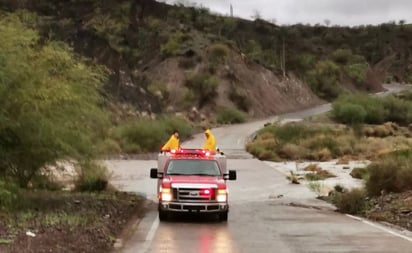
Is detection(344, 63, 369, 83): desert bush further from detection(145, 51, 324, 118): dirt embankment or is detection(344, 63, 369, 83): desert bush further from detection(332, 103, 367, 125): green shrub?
detection(332, 103, 367, 125): green shrub

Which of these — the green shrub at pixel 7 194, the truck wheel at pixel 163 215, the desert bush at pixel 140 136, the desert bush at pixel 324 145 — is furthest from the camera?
the desert bush at pixel 324 145

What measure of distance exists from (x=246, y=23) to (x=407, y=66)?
42642 millimetres

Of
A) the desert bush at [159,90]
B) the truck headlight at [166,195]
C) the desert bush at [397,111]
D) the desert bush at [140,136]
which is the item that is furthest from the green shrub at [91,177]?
the desert bush at [397,111]

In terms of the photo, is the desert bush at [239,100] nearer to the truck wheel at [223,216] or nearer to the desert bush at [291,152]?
the desert bush at [291,152]

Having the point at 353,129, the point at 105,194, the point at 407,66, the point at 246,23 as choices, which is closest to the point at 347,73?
the point at 246,23

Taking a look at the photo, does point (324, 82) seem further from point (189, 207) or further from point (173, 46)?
point (189, 207)

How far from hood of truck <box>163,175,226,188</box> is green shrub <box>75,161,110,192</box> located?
2.80 m

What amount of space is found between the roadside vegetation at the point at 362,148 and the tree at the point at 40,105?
27.3 ft

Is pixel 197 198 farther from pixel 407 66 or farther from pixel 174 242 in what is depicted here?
pixel 407 66

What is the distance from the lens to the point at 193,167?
19.8 metres

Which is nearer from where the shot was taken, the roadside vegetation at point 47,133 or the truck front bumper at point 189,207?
the roadside vegetation at point 47,133

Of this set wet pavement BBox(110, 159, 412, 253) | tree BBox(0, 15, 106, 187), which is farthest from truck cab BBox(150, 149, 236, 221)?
tree BBox(0, 15, 106, 187)

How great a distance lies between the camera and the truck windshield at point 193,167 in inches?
772

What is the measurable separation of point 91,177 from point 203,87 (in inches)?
2550
